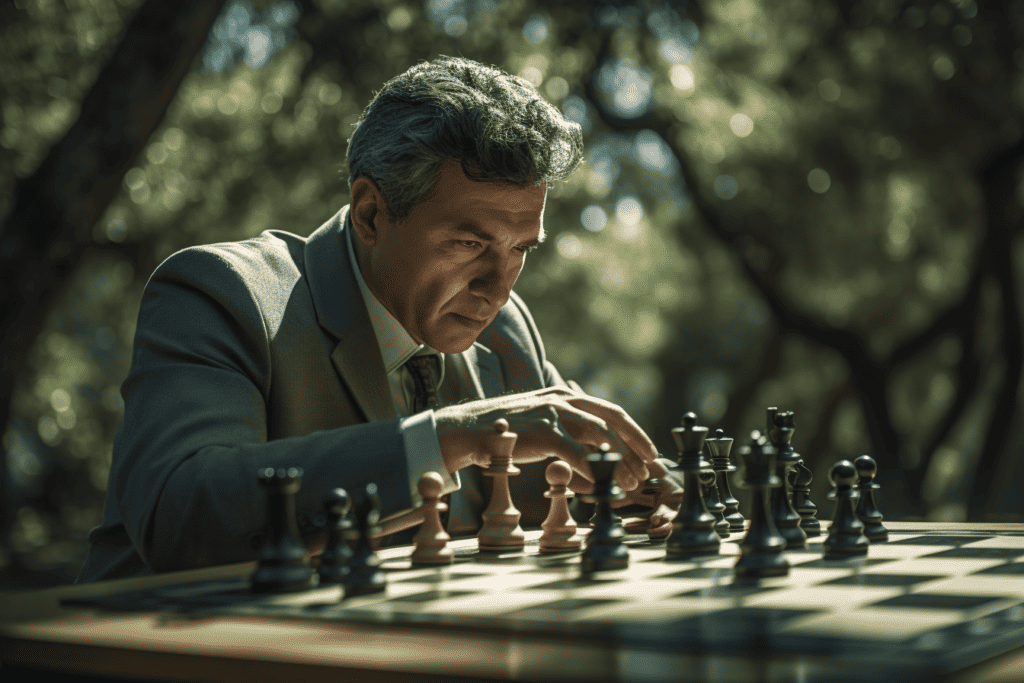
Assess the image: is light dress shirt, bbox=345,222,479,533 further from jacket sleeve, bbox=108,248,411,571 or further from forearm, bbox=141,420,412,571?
forearm, bbox=141,420,412,571

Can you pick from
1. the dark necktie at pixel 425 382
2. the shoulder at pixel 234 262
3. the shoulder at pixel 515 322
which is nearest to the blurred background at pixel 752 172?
the shoulder at pixel 515 322

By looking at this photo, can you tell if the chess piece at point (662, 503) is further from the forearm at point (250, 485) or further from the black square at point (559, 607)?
the black square at point (559, 607)

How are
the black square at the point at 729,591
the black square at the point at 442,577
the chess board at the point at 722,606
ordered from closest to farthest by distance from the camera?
the chess board at the point at 722,606, the black square at the point at 729,591, the black square at the point at 442,577

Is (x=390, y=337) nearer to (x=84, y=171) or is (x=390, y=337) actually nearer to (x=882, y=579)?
(x=882, y=579)

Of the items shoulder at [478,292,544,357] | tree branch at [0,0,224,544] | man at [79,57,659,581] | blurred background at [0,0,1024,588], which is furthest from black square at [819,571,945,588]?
blurred background at [0,0,1024,588]

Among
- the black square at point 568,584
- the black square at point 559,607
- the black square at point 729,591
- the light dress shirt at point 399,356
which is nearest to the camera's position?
the black square at point 559,607

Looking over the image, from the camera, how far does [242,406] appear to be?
6.87 ft

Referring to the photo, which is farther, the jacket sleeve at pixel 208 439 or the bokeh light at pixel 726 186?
the bokeh light at pixel 726 186

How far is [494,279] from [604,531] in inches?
40.0

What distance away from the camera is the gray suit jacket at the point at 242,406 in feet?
5.98

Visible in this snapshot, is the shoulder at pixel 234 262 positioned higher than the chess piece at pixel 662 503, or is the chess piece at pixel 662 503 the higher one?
the shoulder at pixel 234 262

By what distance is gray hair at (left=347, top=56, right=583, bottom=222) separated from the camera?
2365 millimetres

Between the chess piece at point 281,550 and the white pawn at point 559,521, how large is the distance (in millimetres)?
593

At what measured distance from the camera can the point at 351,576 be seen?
53.0 inches
